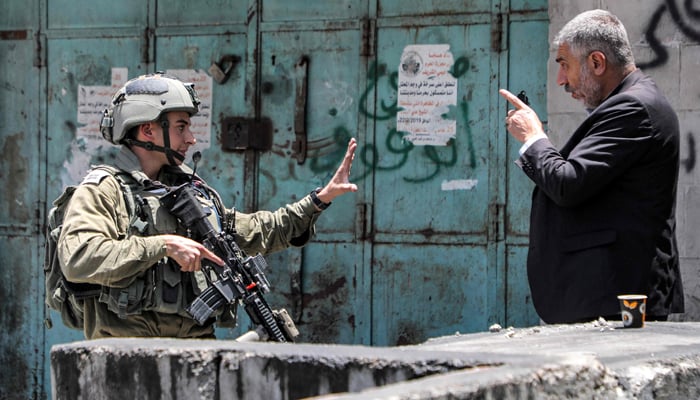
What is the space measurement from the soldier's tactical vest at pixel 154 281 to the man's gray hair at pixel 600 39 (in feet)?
4.78

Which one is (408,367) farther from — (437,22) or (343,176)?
(437,22)

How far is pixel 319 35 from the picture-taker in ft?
22.7

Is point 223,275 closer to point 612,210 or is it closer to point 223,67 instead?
point 612,210

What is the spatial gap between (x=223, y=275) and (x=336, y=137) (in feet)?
9.05

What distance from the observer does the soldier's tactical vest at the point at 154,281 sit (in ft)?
13.5

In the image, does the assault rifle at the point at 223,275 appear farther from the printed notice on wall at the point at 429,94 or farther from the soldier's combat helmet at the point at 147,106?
the printed notice on wall at the point at 429,94

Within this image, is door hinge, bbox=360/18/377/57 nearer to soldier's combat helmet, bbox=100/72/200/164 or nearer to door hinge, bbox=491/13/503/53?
door hinge, bbox=491/13/503/53

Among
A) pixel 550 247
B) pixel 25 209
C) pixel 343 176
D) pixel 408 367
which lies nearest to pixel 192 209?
pixel 343 176

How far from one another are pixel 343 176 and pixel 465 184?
2.13 meters

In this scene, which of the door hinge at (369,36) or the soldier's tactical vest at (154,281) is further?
the door hinge at (369,36)

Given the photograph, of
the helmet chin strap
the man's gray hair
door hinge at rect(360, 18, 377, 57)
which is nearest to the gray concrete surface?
the helmet chin strap

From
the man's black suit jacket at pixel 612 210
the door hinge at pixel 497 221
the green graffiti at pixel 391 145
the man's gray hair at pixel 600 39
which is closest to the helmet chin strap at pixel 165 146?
the man's black suit jacket at pixel 612 210

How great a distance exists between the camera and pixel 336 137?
22.7 ft

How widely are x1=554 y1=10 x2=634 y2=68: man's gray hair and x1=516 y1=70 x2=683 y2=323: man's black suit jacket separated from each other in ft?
0.58
